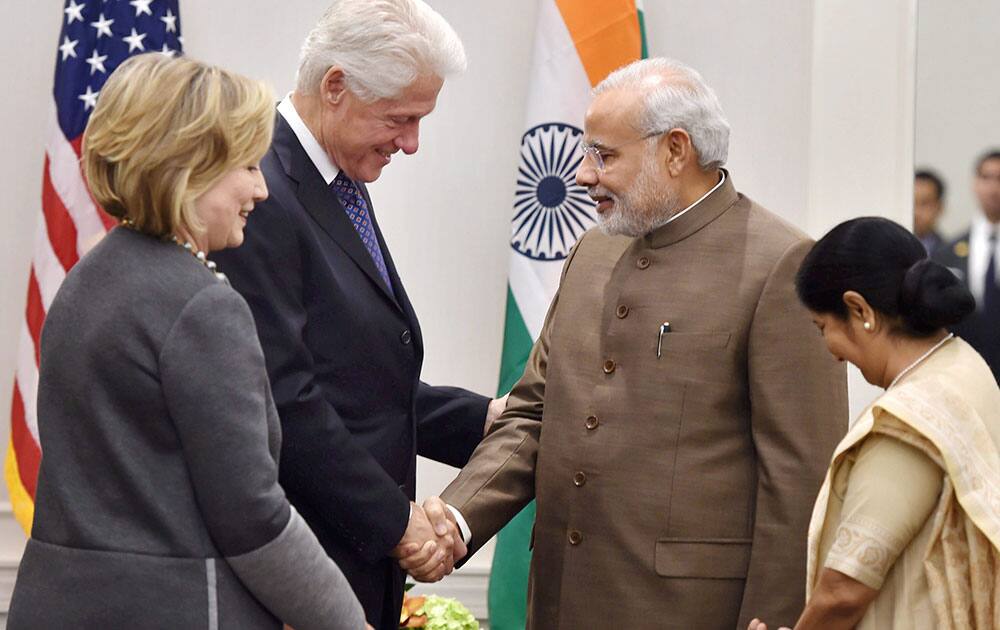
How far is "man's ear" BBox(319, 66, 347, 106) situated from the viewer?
2.49 m

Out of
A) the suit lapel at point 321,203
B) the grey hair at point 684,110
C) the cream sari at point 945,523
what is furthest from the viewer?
the grey hair at point 684,110

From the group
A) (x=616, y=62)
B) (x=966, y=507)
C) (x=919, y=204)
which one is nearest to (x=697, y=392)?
(x=966, y=507)

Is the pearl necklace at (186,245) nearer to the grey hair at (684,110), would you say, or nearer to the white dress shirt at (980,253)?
the grey hair at (684,110)

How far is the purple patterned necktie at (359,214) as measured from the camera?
2.56 metres

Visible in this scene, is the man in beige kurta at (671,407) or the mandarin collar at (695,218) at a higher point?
the mandarin collar at (695,218)

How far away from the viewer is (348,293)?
2414mm

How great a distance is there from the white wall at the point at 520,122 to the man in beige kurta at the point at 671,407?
198 centimetres

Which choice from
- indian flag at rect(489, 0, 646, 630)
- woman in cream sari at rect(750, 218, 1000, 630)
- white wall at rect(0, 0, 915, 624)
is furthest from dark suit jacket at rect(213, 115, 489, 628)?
white wall at rect(0, 0, 915, 624)

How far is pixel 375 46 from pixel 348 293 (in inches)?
18.2

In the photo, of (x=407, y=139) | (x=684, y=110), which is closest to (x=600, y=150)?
(x=684, y=110)

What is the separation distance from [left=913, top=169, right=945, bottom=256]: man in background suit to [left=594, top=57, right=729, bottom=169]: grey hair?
2.39 metres

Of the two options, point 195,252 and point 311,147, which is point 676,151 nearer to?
point 311,147

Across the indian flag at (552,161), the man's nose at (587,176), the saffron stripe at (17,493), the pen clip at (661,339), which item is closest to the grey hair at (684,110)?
the man's nose at (587,176)

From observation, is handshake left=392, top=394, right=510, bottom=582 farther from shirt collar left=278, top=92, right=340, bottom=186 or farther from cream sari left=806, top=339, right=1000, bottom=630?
cream sari left=806, top=339, right=1000, bottom=630
